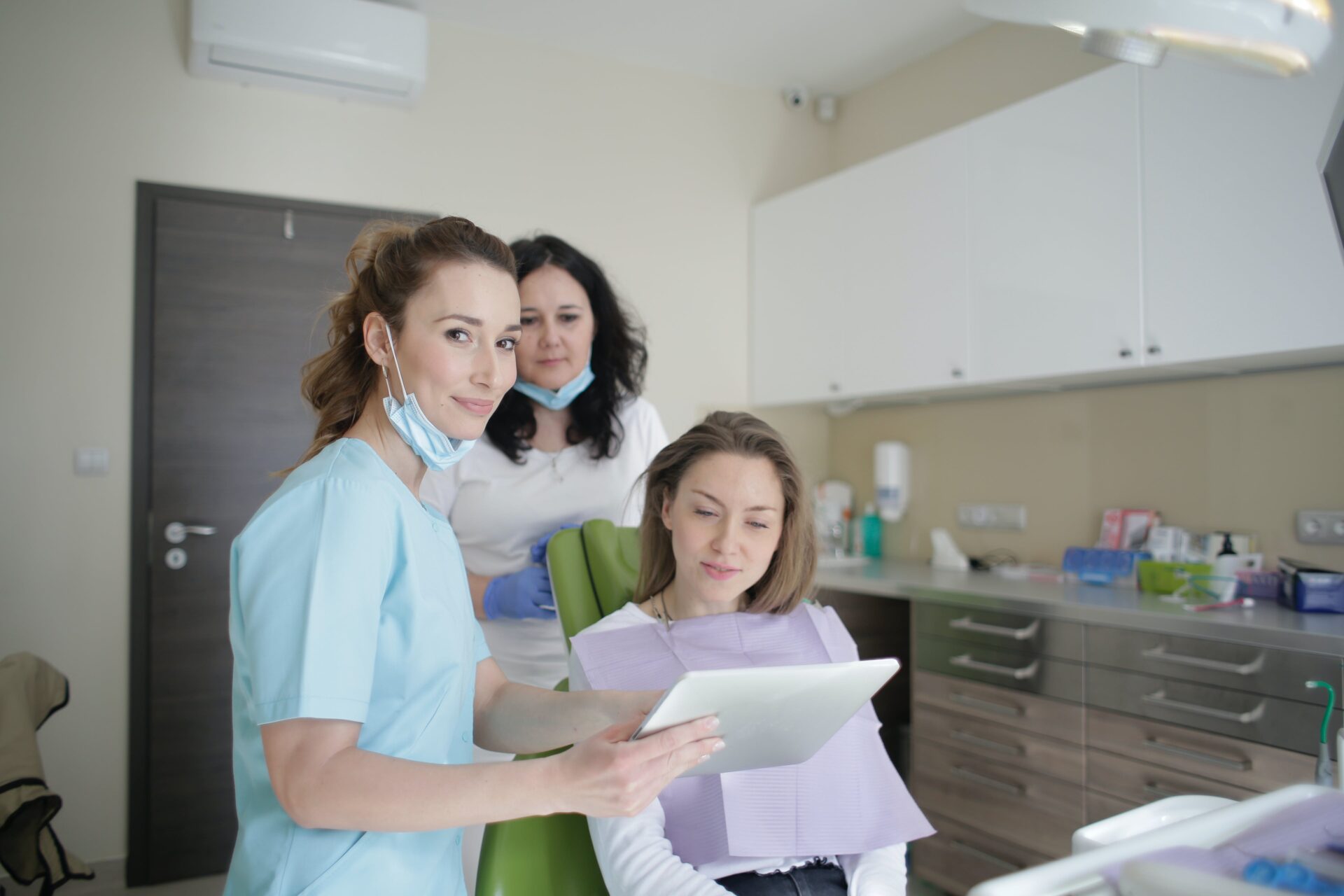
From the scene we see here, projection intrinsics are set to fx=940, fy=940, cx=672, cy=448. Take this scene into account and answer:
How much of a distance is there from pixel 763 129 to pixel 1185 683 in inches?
108

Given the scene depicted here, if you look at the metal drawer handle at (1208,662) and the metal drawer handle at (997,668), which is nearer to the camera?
the metal drawer handle at (1208,662)

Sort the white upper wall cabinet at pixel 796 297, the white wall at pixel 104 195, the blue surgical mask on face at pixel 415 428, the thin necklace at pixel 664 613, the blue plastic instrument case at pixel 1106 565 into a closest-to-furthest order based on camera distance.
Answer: the blue surgical mask on face at pixel 415 428 → the thin necklace at pixel 664 613 → the blue plastic instrument case at pixel 1106 565 → the white wall at pixel 104 195 → the white upper wall cabinet at pixel 796 297

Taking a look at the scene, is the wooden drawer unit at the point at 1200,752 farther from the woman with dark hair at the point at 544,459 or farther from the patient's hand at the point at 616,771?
the patient's hand at the point at 616,771

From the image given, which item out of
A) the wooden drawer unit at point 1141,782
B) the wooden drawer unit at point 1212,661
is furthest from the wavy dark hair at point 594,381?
the wooden drawer unit at point 1141,782

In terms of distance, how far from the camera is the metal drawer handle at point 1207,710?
1.93 metres

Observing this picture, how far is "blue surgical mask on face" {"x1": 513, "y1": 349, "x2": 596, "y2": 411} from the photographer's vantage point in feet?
5.90

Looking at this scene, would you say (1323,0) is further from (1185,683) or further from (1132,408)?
(1132,408)

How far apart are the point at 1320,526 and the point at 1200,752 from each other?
2.41 ft

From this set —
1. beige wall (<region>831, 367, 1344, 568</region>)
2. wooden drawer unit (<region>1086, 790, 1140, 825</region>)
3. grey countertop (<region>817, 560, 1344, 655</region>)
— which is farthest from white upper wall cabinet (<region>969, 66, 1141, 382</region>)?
wooden drawer unit (<region>1086, 790, 1140, 825</region>)

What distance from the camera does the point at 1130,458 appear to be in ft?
9.20

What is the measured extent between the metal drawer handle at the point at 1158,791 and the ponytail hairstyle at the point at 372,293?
1.84 metres

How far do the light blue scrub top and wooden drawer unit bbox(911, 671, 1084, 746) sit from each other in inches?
68.1

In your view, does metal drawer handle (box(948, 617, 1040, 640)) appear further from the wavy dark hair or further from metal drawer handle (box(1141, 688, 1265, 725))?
the wavy dark hair

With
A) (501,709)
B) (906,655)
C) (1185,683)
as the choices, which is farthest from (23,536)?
(1185,683)
